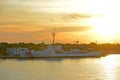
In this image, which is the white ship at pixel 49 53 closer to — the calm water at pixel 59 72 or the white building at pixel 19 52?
the white building at pixel 19 52

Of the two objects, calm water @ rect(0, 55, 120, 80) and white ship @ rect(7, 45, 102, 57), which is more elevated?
white ship @ rect(7, 45, 102, 57)

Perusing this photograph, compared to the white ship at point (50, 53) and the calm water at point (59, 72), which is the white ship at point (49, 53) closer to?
the white ship at point (50, 53)

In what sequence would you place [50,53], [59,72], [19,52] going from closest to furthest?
[59,72]
[50,53]
[19,52]

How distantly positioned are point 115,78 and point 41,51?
2009 inches

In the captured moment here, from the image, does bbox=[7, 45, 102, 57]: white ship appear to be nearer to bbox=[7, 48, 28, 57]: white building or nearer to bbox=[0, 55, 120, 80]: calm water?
bbox=[7, 48, 28, 57]: white building

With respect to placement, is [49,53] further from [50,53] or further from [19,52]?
[19,52]

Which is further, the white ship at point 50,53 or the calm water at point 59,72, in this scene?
the white ship at point 50,53

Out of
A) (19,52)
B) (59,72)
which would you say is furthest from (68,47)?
(59,72)

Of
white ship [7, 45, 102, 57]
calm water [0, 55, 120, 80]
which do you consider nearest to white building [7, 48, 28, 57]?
white ship [7, 45, 102, 57]

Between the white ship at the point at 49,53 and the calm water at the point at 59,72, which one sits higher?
the white ship at the point at 49,53

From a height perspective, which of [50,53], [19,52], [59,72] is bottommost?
[59,72]

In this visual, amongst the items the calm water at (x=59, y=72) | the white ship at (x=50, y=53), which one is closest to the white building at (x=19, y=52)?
the white ship at (x=50, y=53)

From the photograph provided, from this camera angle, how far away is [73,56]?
89.4 metres

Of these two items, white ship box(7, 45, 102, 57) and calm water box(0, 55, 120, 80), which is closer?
calm water box(0, 55, 120, 80)
